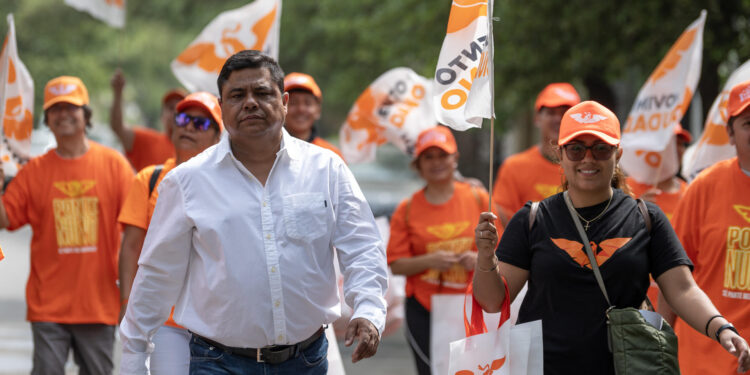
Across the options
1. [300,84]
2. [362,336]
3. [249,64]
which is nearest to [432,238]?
[300,84]

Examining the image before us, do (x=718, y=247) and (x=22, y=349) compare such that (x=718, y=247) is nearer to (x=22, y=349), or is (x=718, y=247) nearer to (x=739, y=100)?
(x=739, y=100)

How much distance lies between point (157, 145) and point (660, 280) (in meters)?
5.88

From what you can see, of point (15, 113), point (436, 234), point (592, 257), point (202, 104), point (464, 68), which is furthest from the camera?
point (15, 113)

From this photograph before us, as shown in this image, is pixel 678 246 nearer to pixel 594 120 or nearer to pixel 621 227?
pixel 621 227

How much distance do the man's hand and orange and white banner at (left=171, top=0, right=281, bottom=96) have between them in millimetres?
4405

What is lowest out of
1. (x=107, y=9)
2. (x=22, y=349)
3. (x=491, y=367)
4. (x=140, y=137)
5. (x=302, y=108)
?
(x=22, y=349)

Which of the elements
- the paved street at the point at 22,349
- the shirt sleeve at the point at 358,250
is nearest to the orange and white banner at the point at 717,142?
the shirt sleeve at the point at 358,250

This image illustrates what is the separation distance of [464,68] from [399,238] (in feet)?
8.98

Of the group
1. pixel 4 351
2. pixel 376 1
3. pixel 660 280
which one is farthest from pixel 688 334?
pixel 376 1

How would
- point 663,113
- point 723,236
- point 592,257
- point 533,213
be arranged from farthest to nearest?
point 663,113
point 723,236
point 533,213
point 592,257

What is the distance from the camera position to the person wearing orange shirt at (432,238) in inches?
301

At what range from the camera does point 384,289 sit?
15.3ft

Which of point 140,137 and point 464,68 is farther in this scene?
point 140,137

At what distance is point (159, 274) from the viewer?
4570mm
